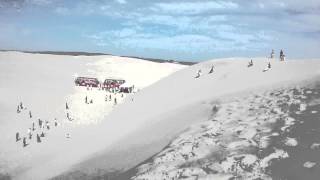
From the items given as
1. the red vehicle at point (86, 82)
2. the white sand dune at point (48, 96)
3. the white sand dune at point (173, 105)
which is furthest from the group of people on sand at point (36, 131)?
the red vehicle at point (86, 82)

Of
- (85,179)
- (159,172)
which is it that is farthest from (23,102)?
(159,172)

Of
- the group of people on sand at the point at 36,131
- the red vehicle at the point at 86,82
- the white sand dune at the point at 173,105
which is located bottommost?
the group of people on sand at the point at 36,131

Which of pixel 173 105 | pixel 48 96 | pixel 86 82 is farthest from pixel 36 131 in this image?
pixel 86 82

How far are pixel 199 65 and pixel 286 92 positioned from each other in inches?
556

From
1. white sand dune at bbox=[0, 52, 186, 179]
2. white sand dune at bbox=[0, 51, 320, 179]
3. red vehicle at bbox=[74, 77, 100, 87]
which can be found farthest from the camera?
red vehicle at bbox=[74, 77, 100, 87]

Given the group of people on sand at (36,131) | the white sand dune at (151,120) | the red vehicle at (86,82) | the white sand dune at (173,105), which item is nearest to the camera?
the white sand dune at (173,105)

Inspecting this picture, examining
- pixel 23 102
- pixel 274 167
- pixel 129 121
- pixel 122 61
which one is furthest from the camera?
pixel 122 61

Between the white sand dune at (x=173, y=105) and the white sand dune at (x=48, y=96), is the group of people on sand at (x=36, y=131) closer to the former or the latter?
the white sand dune at (x=48, y=96)

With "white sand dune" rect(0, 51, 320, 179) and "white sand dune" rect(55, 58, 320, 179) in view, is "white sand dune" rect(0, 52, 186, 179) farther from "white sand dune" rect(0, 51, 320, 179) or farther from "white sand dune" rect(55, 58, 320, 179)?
"white sand dune" rect(55, 58, 320, 179)

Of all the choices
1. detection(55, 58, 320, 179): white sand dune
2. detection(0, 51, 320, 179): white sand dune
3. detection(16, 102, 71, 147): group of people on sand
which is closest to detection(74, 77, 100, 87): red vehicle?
detection(16, 102, 71, 147): group of people on sand

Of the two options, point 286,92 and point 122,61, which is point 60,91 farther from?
point 122,61

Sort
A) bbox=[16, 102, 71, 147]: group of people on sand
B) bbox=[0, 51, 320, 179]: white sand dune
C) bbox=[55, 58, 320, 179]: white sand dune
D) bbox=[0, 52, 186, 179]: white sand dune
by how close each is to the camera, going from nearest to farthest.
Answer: bbox=[55, 58, 320, 179]: white sand dune
bbox=[0, 51, 320, 179]: white sand dune
bbox=[0, 52, 186, 179]: white sand dune
bbox=[16, 102, 71, 147]: group of people on sand

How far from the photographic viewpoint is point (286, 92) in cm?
2927

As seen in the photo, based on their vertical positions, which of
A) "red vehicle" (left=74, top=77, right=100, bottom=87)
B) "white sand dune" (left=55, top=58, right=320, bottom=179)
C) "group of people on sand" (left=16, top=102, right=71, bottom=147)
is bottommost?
"group of people on sand" (left=16, top=102, right=71, bottom=147)
